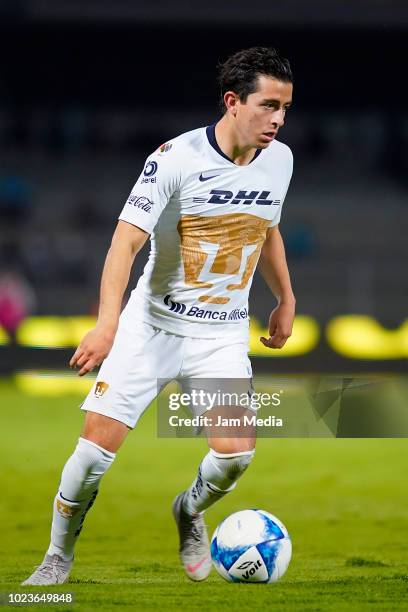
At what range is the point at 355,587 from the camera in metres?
4.61

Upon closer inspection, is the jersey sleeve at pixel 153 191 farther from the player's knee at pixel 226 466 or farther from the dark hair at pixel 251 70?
the player's knee at pixel 226 466

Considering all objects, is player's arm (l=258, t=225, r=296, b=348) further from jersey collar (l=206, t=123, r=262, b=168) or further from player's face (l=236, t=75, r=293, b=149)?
player's face (l=236, t=75, r=293, b=149)

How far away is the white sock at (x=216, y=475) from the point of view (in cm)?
475

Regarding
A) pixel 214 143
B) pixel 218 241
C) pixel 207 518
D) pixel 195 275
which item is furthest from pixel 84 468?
pixel 207 518

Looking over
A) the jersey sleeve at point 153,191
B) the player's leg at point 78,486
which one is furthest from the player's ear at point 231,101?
the player's leg at point 78,486

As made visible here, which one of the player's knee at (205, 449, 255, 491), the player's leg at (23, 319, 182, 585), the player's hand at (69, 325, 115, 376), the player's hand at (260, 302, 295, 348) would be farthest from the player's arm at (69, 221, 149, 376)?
the player's hand at (260, 302, 295, 348)

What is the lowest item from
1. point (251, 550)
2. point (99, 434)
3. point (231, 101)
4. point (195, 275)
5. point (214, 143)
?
point (251, 550)

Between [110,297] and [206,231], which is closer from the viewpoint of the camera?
[110,297]

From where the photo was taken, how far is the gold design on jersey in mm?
4793

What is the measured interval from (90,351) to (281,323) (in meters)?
1.34

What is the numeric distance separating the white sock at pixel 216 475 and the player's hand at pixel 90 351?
864 mm

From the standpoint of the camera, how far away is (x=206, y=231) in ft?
15.7

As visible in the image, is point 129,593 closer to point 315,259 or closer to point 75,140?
point 315,259

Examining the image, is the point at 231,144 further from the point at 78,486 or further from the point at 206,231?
the point at 78,486
